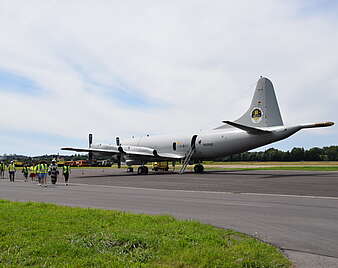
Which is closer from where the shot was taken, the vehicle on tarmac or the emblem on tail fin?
the emblem on tail fin

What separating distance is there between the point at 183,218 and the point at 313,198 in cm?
657

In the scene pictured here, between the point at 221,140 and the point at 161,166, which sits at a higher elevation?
the point at 221,140

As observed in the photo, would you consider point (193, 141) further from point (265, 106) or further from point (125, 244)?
point (125, 244)

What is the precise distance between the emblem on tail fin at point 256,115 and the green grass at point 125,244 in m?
23.9

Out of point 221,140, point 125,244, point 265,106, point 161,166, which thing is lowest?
point 125,244

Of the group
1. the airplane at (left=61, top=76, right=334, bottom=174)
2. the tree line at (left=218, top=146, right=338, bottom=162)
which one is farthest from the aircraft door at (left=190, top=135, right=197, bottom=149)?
the tree line at (left=218, top=146, right=338, bottom=162)

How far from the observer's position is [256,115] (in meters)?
31.9

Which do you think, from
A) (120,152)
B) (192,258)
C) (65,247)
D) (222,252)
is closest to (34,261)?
(65,247)

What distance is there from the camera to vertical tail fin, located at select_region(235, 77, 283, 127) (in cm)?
3100

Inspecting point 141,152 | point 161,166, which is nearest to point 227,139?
point 141,152

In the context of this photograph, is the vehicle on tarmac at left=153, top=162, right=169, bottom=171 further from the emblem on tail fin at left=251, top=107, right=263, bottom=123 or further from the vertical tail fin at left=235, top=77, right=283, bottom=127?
the vertical tail fin at left=235, top=77, right=283, bottom=127

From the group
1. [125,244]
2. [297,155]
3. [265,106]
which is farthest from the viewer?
[297,155]

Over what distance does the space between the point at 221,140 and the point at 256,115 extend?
450cm

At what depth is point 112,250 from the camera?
20.5 feet
